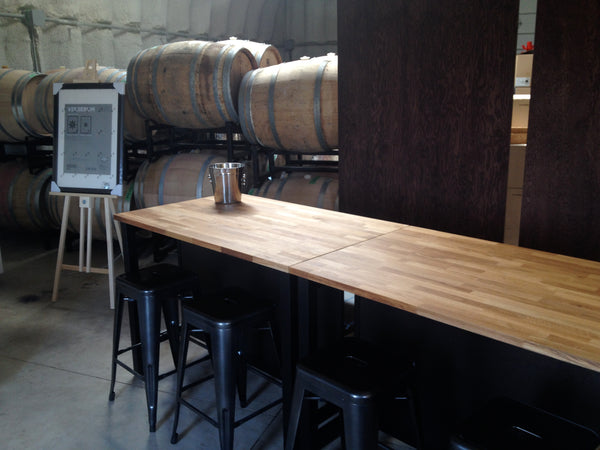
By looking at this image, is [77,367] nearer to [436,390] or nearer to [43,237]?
[436,390]

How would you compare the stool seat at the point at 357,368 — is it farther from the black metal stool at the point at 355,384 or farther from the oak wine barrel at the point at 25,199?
the oak wine barrel at the point at 25,199

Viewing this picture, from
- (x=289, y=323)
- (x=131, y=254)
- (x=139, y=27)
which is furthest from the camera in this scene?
(x=139, y=27)

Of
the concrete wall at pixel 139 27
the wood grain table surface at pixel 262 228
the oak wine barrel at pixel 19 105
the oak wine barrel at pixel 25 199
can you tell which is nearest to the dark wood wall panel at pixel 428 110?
the wood grain table surface at pixel 262 228

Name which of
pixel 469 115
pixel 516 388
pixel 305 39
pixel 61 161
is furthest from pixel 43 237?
pixel 305 39

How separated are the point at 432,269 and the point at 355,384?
1.37ft

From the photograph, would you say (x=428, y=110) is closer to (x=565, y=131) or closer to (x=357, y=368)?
(x=565, y=131)

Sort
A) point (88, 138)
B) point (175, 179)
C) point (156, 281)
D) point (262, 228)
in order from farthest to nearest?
point (175, 179), point (88, 138), point (156, 281), point (262, 228)

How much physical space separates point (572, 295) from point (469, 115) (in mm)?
1250

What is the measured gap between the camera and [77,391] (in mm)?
2564

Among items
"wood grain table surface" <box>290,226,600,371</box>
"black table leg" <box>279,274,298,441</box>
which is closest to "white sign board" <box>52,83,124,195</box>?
"black table leg" <box>279,274,298,441</box>

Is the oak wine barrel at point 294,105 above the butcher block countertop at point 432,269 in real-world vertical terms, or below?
above

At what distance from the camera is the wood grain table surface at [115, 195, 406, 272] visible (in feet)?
5.77

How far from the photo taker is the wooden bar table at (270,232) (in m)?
1.71

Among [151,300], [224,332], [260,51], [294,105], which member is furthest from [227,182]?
[260,51]
